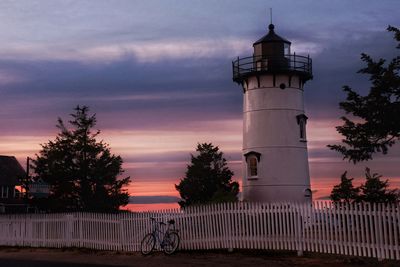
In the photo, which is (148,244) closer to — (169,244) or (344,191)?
(169,244)

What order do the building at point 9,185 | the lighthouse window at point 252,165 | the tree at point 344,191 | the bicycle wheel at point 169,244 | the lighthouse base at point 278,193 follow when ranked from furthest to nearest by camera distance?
the building at point 9,185
the tree at point 344,191
the lighthouse window at point 252,165
the lighthouse base at point 278,193
the bicycle wheel at point 169,244

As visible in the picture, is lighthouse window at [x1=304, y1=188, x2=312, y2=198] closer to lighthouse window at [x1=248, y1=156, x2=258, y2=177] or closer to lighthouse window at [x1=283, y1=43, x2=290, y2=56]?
lighthouse window at [x1=248, y1=156, x2=258, y2=177]

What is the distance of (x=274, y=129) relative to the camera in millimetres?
33125

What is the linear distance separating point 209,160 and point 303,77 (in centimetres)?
1815

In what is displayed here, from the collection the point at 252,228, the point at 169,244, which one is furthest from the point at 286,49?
the point at 169,244

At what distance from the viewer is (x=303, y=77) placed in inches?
1362

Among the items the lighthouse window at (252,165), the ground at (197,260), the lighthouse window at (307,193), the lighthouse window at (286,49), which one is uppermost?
the lighthouse window at (286,49)

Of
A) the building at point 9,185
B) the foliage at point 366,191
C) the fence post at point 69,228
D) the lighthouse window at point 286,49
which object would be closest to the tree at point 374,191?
the foliage at point 366,191

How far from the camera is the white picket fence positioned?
1789 cm

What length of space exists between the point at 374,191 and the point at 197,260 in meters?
20.5

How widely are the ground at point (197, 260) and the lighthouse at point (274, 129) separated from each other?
11.9 metres

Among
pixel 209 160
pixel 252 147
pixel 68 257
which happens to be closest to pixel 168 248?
pixel 68 257

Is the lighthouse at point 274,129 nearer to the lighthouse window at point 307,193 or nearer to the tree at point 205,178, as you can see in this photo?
the lighthouse window at point 307,193

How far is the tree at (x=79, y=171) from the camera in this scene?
40.9 meters
